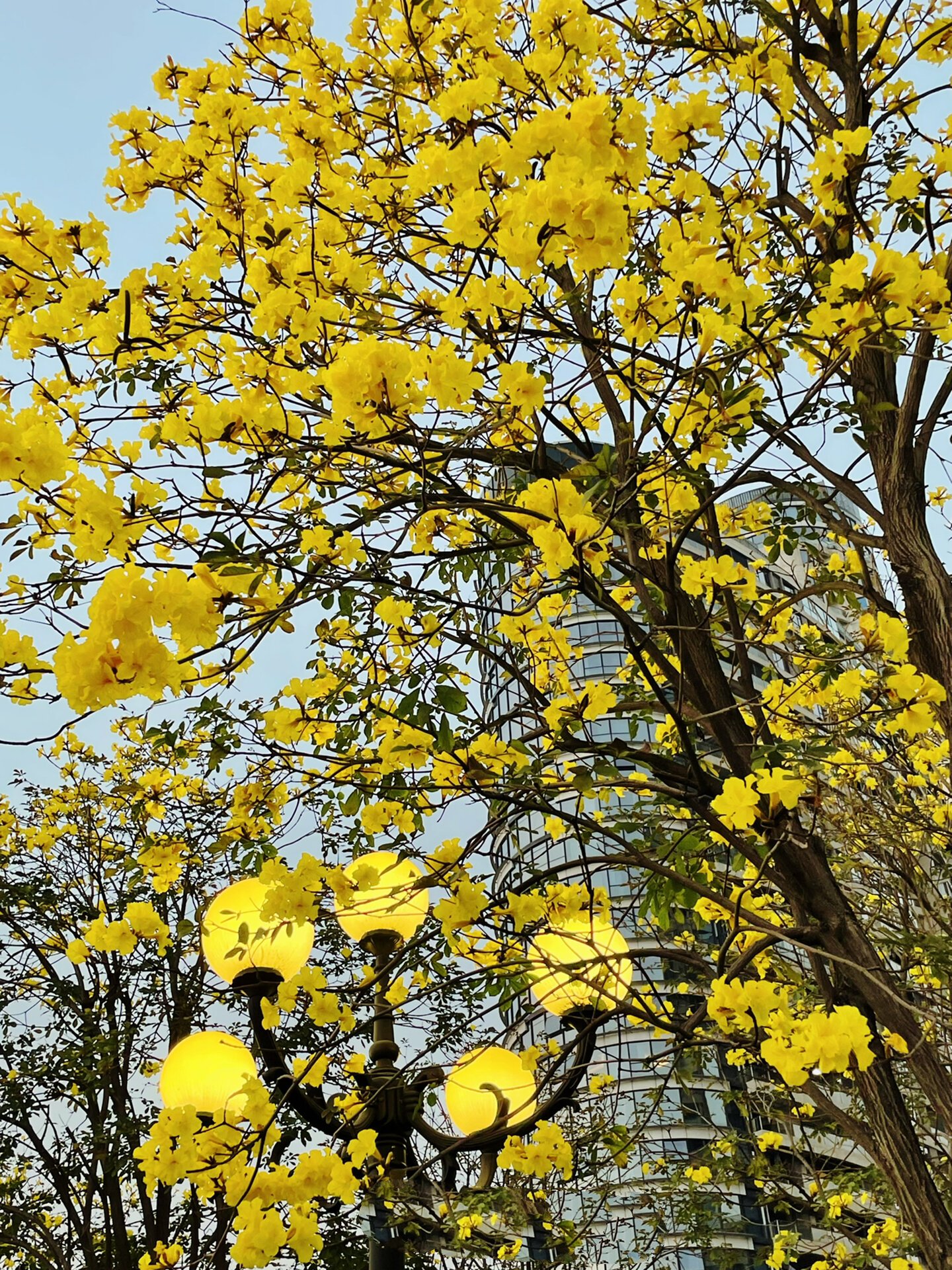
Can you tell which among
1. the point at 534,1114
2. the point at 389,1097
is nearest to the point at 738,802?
the point at 534,1114

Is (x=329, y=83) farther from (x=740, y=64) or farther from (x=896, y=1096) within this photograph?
(x=896, y=1096)

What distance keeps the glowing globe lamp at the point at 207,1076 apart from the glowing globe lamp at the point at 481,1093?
0.54 m

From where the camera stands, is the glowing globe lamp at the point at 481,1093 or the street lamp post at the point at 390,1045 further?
Result: the glowing globe lamp at the point at 481,1093

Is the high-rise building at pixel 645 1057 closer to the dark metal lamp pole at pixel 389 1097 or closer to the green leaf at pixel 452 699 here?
the dark metal lamp pole at pixel 389 1097

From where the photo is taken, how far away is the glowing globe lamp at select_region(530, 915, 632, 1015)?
2.61 metres

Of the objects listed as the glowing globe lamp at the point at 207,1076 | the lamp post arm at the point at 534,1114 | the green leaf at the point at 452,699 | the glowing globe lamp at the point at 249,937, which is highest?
the green leaf at the point at 452,699

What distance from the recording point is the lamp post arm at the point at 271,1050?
2.47 metres

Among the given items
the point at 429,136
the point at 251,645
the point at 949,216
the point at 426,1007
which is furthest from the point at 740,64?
the point at 426,1007

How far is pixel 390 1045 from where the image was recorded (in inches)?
113

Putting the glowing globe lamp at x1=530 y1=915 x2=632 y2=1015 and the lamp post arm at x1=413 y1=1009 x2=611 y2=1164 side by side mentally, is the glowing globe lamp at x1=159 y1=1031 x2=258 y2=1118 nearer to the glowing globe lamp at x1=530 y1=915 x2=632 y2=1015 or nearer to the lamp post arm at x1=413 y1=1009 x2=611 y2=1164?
the lamp post arm at x1=413 y1=1009 x2=611 y2=1164

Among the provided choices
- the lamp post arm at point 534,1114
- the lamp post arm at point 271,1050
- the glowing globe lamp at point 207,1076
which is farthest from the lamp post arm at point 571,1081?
the glowing globe lamp at point 207,1076

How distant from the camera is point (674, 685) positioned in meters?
2.70

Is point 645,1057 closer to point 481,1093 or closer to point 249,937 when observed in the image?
point 481,1093

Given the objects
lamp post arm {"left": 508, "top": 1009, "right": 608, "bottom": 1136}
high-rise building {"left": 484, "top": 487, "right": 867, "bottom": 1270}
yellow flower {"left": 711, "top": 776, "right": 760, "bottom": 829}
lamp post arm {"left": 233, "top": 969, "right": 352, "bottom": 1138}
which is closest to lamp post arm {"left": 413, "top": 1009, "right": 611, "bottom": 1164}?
lamp post arm {"left": 508, "top": 1009, "right": 608, "bottom": 1136}
